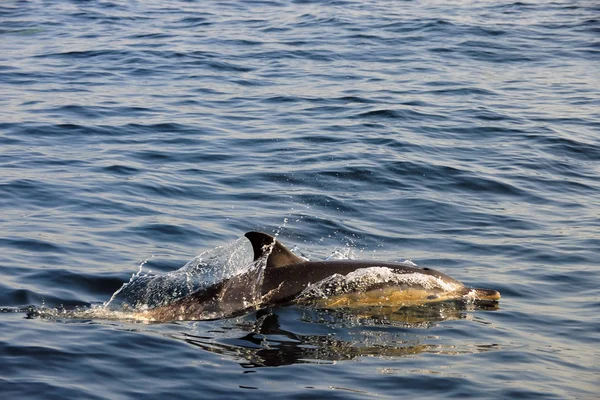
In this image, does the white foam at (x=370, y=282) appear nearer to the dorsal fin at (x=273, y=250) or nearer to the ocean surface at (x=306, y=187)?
the ocean surface at (x=306, y=187)

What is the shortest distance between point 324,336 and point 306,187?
540cm

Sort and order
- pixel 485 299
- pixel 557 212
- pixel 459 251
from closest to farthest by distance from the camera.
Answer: pixel 485 299 → pixel 459 251 → pixel 557 212

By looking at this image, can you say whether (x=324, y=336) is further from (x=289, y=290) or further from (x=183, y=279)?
(x=183, y=279)

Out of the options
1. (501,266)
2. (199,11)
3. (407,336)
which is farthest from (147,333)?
(199,11)

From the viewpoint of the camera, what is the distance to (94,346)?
8289 mm

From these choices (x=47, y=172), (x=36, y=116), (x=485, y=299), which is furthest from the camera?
(x=36, y=116)

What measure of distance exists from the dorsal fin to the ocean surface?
48 cm

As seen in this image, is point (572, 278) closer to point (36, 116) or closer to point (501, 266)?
point (501, 266)

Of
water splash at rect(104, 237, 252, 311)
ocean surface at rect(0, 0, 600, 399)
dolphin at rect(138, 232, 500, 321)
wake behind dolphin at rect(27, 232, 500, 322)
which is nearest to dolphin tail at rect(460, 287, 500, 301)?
wake behind dolphin at rect(27, 232, 500, 322)

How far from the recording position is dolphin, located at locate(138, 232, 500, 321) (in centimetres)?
920

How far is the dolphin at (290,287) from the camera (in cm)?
920

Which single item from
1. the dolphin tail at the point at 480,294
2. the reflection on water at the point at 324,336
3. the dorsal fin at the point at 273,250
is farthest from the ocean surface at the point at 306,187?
the dorsal fin at the point at 273,250

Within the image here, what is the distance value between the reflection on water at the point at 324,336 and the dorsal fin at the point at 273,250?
17.1 inches

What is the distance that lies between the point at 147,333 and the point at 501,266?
14.5 feet
